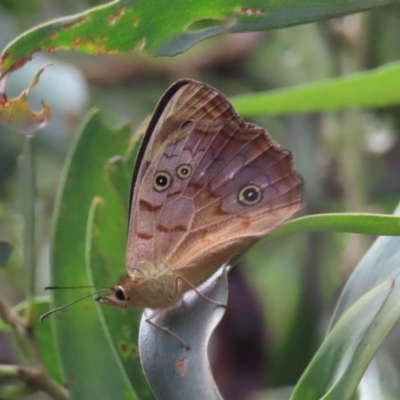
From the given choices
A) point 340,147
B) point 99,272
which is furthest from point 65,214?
point 340,147

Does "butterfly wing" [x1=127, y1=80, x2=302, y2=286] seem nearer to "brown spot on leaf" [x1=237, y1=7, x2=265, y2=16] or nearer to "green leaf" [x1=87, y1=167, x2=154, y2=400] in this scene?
"green leaf" [x1=87, y1=167, x2=154, y2=400]

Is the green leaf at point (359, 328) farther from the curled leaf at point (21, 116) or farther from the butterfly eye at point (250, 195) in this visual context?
the curled leaf at point (21, 116)

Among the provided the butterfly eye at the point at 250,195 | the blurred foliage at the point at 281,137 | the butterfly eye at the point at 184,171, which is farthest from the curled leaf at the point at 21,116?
the blurred foliage at the point at 281,137

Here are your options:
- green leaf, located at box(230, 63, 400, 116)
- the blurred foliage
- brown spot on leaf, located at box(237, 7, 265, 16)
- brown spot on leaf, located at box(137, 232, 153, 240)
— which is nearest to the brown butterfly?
brown spot on leaf, located at box(137, 232, 153, 240)

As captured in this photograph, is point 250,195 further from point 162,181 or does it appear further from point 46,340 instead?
point 46,340

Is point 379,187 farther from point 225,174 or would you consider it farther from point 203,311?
point 203,311

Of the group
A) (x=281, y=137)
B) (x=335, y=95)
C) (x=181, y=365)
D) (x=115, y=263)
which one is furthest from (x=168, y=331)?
(x=281, y=137)
